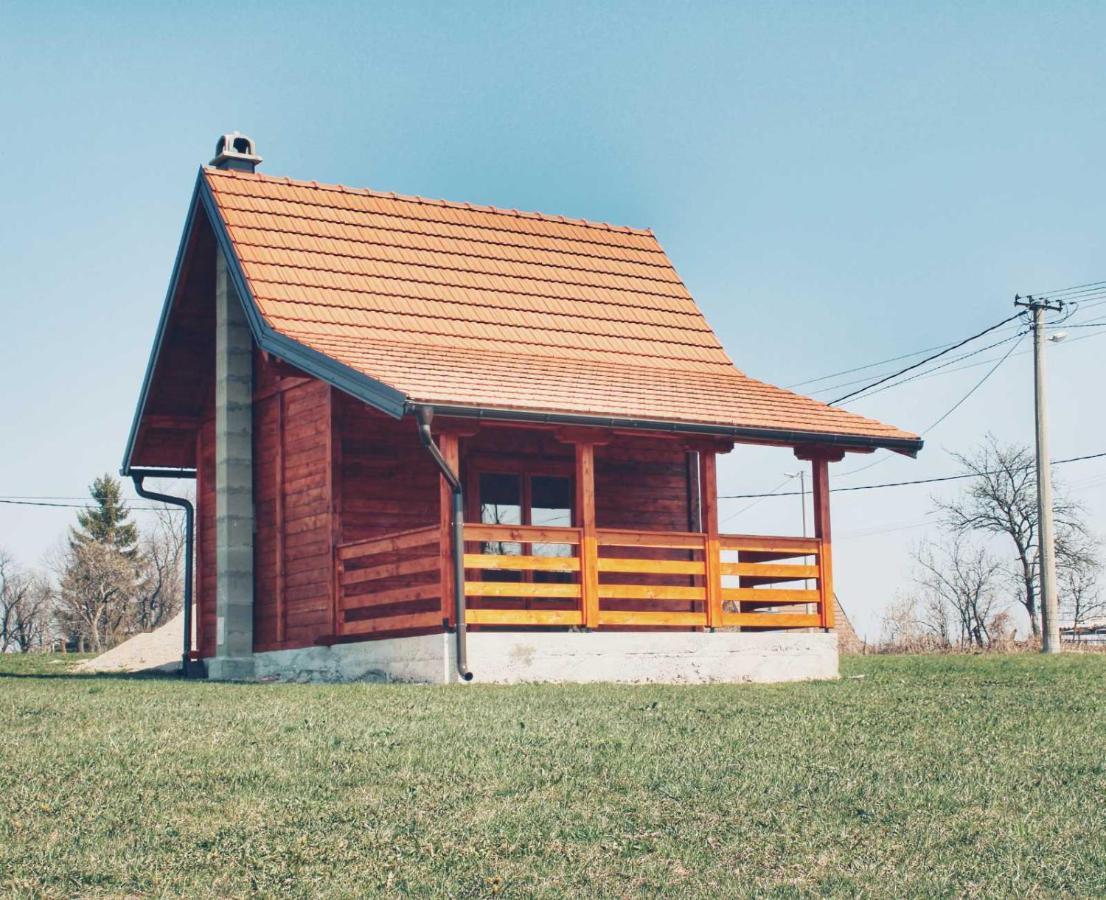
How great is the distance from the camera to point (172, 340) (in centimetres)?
2136

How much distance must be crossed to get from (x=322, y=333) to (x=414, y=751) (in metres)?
9.36

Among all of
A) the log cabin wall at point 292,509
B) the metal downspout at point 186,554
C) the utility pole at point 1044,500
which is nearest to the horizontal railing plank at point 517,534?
the log cabin wall at point 292,509

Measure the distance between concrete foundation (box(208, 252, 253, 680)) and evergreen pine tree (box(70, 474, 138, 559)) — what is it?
48.0m

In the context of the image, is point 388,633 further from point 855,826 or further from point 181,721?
point 855,826

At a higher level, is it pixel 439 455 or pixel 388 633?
pixel 439 455

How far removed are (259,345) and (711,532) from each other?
5.84 meters

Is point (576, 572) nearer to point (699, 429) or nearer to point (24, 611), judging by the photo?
point (699, 429)

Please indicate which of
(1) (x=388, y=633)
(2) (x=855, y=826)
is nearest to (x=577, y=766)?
(2) (x=855, y=826)

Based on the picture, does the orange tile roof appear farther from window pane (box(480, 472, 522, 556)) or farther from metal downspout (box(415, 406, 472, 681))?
window pane (box(480, 472, 522, 556))

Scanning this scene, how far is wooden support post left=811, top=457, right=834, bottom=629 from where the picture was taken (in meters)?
18.2

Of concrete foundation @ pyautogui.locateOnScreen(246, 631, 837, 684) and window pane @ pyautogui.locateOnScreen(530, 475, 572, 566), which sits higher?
window pane @ pyautogui.locateOnScreen(530, 475, 572, 566)

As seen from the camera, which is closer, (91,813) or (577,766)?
(91,813)

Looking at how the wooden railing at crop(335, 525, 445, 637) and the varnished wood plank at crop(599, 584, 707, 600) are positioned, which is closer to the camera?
the wooden railing at crop(335, 525, 445, 637)

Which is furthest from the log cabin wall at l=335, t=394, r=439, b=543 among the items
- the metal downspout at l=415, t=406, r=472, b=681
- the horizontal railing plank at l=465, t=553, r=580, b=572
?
the metal downspout at l=415, t=406, r=472, b=681
